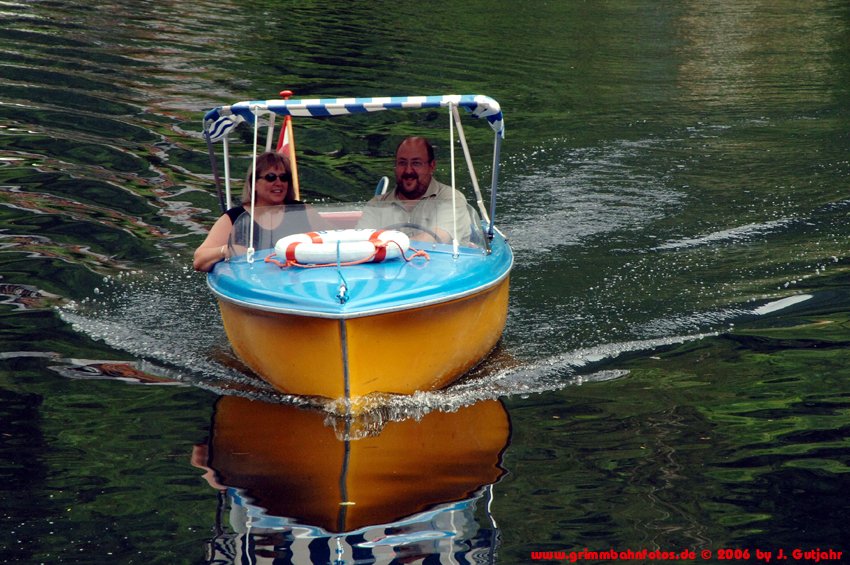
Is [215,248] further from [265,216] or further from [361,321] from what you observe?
[361,321]

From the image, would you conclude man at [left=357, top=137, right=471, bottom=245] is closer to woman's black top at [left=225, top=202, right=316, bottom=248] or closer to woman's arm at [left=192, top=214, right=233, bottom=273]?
woman's black top at [left=225, top=202, right=316, bottom=248]

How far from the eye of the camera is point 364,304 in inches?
261

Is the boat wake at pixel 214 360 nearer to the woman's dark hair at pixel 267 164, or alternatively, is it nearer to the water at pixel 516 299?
the water at pixel 516 299

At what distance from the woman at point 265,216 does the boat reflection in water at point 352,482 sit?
44.0 inches

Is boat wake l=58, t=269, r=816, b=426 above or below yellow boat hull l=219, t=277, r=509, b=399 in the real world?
below

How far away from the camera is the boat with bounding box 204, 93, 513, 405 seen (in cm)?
673

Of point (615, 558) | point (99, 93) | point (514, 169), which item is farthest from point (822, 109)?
point (615, 558)

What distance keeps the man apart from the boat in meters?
0.04

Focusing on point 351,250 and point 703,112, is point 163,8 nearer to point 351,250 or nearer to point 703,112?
point 703,112

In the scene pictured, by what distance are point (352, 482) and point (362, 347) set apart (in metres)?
0.97

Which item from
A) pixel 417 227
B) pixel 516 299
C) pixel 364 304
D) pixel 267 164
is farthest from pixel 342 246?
pixel 516 299

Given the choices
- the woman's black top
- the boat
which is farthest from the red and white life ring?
the woman's black top

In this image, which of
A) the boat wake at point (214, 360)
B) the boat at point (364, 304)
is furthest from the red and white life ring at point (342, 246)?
the boat wake at point (214, 360)

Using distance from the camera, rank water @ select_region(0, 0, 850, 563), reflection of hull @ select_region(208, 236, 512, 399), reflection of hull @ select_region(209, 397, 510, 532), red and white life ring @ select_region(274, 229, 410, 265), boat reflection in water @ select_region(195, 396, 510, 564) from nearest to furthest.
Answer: boat reflection in water @ select_region(195, 396, 510, 564), water @ select_region(0, 0, 850, 563), reflection of hull @ select_region(209, 397, 510, 532), reflection of hull @ select_region(208, 236, 512, 399), red and white life ring @ select_region(274, 229, 410, 265)
